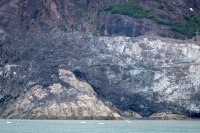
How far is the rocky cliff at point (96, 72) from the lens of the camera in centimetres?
17188

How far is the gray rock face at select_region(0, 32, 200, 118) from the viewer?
578 feet

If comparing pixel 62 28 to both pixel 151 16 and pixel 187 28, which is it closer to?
pixel 151 16

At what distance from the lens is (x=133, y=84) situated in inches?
7072

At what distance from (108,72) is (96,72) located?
306 cm

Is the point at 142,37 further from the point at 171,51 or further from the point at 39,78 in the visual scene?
the point at 39,78

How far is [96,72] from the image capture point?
596 feet

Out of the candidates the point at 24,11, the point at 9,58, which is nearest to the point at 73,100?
the point at 9,58

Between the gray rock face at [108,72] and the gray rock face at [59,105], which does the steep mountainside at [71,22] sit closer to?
the gray rock face at [108,72]

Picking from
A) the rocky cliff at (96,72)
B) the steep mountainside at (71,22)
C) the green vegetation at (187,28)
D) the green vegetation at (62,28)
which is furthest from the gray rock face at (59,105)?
the green vegetation at (187,28)

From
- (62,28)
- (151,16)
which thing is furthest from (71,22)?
(151,16)

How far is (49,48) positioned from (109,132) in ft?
219

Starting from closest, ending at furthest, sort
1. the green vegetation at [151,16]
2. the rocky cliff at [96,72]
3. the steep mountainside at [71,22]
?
the rocky cliff at [96,72]
the steep mountainside at [71,22]
the green vegetation at [151,16]

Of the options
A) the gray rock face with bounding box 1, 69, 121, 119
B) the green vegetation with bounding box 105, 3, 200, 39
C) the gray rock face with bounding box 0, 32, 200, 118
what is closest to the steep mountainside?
the green vegetation with bounding box 105, 3, 200, 39

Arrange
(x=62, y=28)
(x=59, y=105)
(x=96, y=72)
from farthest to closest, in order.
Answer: (x=62, y=28) < (x=96, y=72) < (x=59, y=105)
